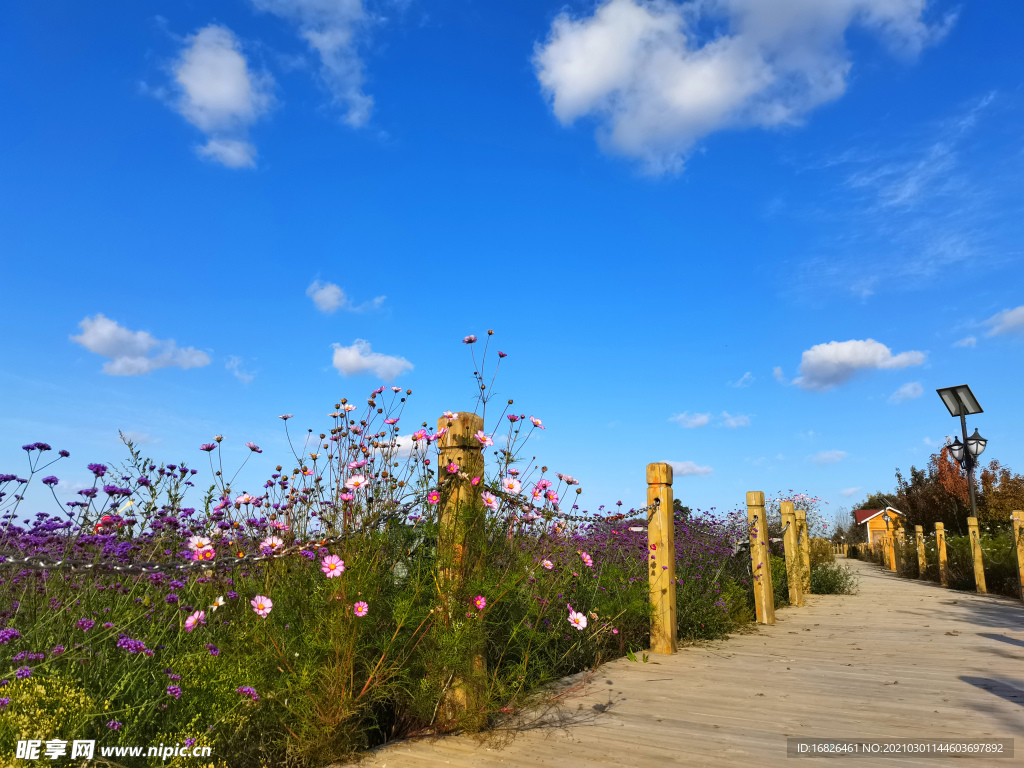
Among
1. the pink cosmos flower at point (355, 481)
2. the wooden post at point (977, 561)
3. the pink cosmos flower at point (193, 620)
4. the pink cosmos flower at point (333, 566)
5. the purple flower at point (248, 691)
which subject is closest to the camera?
the purple flower at point (248, 691)

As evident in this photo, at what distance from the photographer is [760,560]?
854cm

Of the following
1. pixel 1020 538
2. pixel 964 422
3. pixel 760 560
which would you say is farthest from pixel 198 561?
pixel 964 422

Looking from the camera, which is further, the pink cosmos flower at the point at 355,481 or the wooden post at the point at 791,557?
the wooden post at the point at 791,557

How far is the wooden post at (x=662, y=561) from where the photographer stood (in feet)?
20.0

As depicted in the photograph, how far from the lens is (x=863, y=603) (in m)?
11.3

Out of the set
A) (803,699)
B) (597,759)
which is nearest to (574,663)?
(803,699)

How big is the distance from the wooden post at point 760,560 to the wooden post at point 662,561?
8.71 ft

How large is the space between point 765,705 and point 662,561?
189 centimetres

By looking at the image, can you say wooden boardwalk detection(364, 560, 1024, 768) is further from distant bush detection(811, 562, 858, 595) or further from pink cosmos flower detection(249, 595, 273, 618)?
distant bush detection(811, 562, 858, 595)

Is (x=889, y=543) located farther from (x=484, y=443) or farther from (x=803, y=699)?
(x=484, y=443)

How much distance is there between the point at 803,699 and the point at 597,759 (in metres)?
2.08

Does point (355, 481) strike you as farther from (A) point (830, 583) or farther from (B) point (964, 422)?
(B) point (964, 422)

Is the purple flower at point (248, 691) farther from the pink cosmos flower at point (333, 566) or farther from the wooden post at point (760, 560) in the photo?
the wooden post at point (760, 560)

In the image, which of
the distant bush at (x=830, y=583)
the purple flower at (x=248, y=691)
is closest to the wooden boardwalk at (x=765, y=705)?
the purple flower at (x=248, y=691)
